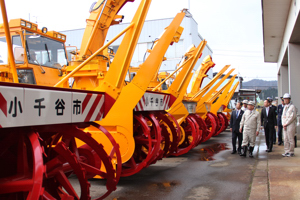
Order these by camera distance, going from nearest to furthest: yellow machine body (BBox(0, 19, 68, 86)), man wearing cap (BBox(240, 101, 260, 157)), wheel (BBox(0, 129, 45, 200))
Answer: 1. wheel (BBox(0, 129, 45, 200))
2. yellow machine body (BBox(0, 19, 68, 86))
3. man wearing cap (BBox(240, 101, 260, 157))

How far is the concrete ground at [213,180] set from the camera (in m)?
5.47

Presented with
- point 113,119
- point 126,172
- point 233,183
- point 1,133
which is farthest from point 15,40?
point 233,183

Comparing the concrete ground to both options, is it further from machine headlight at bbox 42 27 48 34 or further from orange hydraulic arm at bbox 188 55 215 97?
orange hydraulic arm at bbox 188 55 215 97

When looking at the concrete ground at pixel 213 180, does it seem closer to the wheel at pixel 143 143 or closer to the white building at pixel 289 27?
the wheel at pixel 143 143

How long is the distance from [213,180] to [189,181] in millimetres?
515

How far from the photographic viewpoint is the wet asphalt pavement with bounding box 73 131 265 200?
5.54 metres

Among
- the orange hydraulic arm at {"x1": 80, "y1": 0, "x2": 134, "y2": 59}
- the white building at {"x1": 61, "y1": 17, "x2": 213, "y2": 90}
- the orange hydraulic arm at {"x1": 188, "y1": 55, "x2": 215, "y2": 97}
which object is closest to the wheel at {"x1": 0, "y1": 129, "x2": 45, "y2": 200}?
the orange hydraulic arm at {"x1": 80, "y1": 0, "x2": 134, "y2": 59}

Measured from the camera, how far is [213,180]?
6598 millimetres

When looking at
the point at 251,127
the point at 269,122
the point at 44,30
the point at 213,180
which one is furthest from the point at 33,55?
the point at 269,122

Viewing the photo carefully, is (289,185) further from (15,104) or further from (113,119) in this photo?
(15,104)

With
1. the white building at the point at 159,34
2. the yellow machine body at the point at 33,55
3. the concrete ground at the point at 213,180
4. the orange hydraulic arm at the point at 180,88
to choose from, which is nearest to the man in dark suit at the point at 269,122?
the concrete ground at the point at 213,180

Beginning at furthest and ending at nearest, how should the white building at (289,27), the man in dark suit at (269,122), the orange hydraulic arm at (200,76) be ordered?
the orange hydraulic arm at (200,76) < the white building at (289,27) < the man in dark suit at (269,122)

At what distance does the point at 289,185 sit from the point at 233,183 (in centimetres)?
106

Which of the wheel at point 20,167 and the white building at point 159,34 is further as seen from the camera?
the white building at point 159,34
